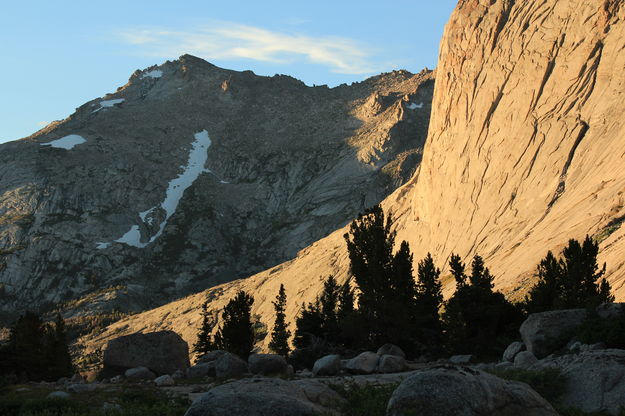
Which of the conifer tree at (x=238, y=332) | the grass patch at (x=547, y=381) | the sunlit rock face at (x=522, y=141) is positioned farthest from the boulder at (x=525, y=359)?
the conifer tree at (x=238, y=332)

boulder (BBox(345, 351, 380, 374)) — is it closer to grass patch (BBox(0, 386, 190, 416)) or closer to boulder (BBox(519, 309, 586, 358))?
boulder (BBox(519, 309, 586, 358))

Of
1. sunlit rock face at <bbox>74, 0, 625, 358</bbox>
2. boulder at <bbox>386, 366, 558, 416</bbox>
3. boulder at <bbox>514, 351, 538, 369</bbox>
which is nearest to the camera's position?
boulder at <bbox>386, 366, 558, 416</bbox>

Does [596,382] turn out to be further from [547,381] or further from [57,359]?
[57,359]

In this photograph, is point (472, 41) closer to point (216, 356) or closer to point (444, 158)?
point (444, 158)

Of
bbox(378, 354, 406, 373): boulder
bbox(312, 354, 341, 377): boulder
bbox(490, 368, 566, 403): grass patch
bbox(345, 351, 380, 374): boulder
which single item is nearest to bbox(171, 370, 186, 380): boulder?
bbox(312, 354, 341, 377): boulder

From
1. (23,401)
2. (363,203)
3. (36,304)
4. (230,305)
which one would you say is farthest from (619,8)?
(36,304)

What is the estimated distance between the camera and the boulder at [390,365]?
3300 centimetres

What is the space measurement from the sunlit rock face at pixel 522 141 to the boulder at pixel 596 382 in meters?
36.9

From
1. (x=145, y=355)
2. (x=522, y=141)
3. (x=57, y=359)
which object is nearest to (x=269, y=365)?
(x=145, y=355)

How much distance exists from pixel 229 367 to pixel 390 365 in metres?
9.32

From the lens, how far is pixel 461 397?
15.8 meters

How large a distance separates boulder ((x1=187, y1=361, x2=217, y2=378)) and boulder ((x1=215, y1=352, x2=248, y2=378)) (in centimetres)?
70

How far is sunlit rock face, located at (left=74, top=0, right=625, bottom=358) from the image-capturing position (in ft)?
233

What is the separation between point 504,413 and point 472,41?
93567 millimetres
